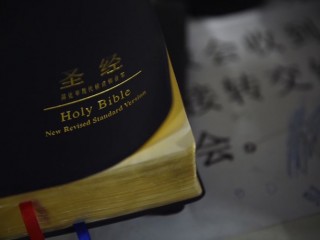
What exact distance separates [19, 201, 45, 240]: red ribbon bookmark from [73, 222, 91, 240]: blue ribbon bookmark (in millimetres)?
33

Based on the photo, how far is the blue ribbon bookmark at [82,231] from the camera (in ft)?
1.10

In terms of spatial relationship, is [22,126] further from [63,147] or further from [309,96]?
[309,96]

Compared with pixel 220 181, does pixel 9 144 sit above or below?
above

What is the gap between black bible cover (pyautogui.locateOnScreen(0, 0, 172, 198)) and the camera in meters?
0.24

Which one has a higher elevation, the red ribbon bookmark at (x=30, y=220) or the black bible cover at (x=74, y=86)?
the black bible cover at (x=74, y=86)

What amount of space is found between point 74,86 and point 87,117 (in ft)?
0.09

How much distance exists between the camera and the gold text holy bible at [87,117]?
0.24m

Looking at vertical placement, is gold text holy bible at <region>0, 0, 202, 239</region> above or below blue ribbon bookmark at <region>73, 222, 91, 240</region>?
above

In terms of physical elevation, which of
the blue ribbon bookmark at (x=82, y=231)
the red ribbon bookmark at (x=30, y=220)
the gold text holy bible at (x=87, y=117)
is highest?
the gold text holy bible at (x=87, y=117)

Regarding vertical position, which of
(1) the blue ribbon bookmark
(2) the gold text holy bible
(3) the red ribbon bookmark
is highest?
(2) the gold text holy bible

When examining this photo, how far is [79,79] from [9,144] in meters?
0.07

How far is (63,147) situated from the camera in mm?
282

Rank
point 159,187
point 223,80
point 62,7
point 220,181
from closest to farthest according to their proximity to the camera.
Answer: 1. point 62,7
2. point 159,187
3. point 220,181
4. point 223,80

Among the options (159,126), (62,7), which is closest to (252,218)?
(159,126)
